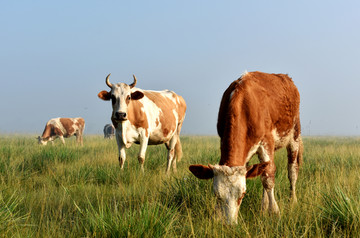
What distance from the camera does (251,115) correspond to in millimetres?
4273

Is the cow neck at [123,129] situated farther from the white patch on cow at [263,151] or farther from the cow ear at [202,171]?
the cow ear at [202,171]

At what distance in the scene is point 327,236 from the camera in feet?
11.1

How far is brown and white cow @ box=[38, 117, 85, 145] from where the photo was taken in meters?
20.9

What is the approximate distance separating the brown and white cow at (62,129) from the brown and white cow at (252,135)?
1719cm

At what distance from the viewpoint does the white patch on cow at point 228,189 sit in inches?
139

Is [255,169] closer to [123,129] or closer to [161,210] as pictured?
[161,210]

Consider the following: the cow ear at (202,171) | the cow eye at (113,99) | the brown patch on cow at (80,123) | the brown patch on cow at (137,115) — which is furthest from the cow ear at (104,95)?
the brown patch on cow at (80,123)

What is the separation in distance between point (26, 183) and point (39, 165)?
1.79m

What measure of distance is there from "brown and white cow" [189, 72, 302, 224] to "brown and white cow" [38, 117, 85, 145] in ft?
56.4

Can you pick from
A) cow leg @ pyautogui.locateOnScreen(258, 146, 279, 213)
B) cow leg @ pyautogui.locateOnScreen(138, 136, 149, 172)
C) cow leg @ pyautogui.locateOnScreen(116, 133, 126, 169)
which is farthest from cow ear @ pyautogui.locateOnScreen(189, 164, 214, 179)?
cow leg @ pyautogui.locateOnScreen(116, 133, 126, 169)

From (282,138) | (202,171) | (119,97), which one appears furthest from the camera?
(119,97)

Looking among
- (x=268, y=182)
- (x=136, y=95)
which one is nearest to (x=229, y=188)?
(x=268, y=182)

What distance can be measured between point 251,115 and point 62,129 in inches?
779

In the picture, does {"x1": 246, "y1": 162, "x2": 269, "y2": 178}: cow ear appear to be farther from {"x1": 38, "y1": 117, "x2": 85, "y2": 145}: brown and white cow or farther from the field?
{"x1": 38, "y1": 117, "x2": 85, "y2": 145}: brown and white cow
